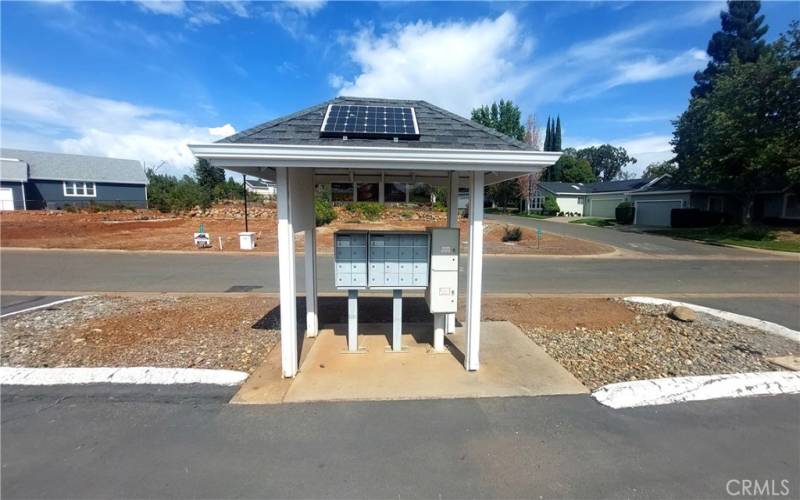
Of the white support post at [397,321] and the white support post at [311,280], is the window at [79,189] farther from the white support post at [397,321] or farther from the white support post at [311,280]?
the white support post at [397,321]

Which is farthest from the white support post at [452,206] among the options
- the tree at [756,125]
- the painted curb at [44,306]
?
the tree at [756,125]

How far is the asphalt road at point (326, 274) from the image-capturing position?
916 centimetres

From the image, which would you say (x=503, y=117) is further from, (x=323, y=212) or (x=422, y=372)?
(x=422, y=372)

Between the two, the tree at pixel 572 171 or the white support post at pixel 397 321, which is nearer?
the white support post at pixel 397 321

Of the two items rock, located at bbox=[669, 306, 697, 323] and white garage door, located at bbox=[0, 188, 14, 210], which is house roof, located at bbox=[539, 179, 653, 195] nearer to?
rock, located at bbox=[669, 306, 697, 323]

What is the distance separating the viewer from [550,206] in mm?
46812

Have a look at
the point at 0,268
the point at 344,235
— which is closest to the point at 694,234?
the point at 344,235

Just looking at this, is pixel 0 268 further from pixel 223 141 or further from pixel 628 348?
pixel 628 348

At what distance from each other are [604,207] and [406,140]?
154 ft

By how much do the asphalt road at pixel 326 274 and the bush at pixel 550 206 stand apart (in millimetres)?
32623

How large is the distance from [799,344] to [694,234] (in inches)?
892

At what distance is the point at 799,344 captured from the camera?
5.22m

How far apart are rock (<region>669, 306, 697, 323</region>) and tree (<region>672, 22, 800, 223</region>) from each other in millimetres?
18204

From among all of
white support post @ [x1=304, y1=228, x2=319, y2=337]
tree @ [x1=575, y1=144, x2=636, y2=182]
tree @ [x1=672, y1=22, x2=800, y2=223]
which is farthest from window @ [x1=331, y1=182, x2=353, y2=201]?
tree @ [x1=575, y1=144, x2=636, y2=182]
